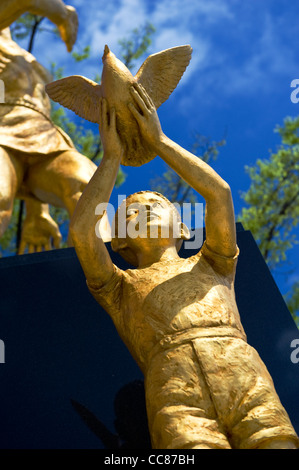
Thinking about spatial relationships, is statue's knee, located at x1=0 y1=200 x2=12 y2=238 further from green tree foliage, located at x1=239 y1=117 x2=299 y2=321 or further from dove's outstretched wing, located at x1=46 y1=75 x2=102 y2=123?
green tree foliage, located at x1=239 y1=117 x2=299 y2=321

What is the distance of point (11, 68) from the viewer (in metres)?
4.81

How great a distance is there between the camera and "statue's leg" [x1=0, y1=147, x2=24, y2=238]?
4.06m

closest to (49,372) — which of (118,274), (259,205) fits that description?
(118,274)

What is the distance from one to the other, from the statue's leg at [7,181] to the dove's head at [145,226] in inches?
61.1

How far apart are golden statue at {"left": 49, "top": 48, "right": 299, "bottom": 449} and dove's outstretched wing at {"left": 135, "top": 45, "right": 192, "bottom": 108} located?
88mm

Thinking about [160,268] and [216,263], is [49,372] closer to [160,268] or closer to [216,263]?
[160,268]

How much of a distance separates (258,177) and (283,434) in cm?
815

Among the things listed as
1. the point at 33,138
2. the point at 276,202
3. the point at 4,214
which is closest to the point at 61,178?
the point at 33,138

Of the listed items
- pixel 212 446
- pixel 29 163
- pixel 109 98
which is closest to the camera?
pixel 212 446

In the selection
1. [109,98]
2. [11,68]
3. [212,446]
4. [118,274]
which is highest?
[11,68]

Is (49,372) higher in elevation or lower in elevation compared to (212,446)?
higher

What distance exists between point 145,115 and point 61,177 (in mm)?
2163

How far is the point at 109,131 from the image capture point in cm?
245

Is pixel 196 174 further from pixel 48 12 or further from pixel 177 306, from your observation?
pixel 48 12
